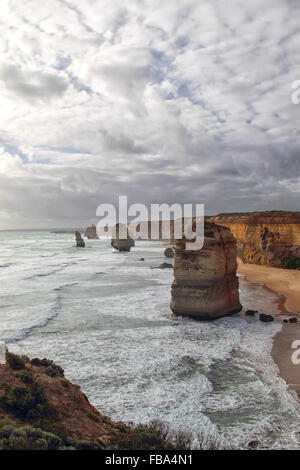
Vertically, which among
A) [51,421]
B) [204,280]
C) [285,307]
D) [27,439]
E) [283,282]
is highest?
[204,280]

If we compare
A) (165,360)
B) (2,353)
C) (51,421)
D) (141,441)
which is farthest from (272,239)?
(51,421)

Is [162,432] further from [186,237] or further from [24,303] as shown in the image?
[24,303]

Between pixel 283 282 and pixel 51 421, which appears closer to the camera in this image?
pixel 51 421

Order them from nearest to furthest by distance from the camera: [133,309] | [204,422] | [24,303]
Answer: [204,422] < [133,309] < [24,303]

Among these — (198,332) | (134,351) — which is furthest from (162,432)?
(198,332)

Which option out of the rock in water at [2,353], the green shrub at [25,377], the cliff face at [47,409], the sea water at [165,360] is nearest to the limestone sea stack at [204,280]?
the sea water at [165,360]

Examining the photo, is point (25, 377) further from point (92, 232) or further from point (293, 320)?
point (92, 232)
